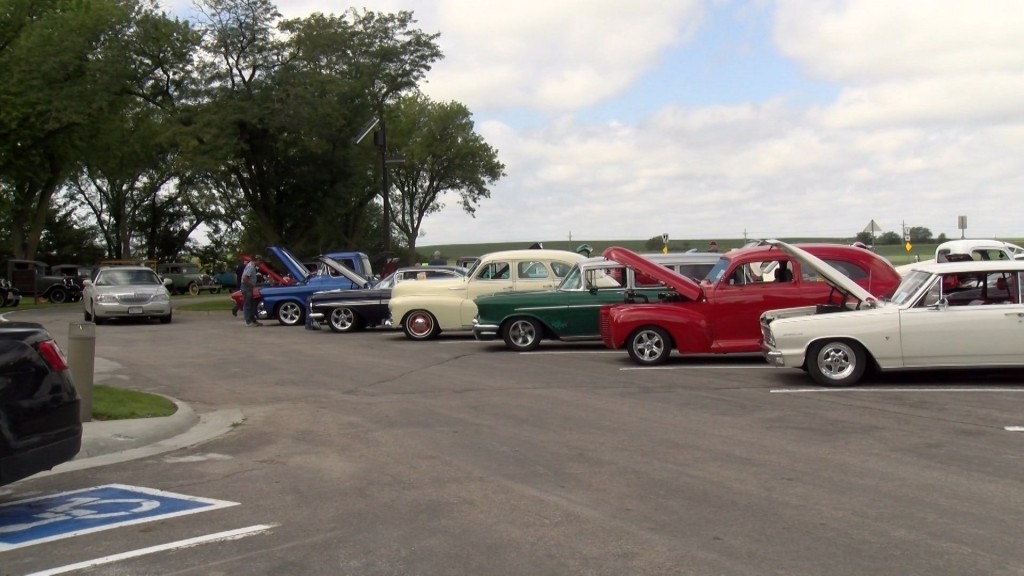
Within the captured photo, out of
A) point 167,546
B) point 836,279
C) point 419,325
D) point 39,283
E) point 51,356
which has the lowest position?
point 167,546

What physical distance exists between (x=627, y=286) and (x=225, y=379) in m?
6.99

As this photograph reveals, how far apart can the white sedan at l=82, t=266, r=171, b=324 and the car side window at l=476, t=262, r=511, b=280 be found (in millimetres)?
10812

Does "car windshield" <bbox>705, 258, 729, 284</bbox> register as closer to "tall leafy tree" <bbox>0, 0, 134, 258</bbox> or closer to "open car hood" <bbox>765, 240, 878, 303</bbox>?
"open car hood" <bbox>765, 240, 878, 303</bbox>

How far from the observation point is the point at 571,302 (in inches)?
699

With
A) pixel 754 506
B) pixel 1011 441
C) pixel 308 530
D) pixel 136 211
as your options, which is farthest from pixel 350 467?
pixel 136 211

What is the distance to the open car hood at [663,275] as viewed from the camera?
15305mm

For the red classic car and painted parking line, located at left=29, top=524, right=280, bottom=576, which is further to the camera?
the red classic car

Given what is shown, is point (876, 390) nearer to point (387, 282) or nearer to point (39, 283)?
point (387, 282)

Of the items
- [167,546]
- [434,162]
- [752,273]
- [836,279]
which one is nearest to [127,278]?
[752,273]

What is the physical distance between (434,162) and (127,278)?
3839 cm

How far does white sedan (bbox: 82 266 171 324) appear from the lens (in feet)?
86.7

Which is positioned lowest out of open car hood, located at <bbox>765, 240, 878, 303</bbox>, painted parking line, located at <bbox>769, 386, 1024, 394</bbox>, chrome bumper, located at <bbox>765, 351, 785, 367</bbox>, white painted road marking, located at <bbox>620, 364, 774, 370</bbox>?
painted parking line, located at <bbox>769, 386, 1024, 394</bbox>

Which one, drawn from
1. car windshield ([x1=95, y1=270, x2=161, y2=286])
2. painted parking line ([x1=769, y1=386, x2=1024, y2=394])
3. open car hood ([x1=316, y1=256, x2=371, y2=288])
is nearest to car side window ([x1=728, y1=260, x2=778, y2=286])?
painted parking line ([x1=769, y1=386, x2=1024, y2=394])

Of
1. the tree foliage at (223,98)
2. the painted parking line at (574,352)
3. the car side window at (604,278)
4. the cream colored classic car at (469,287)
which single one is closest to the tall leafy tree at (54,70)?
the tree foliage at (223,98)
